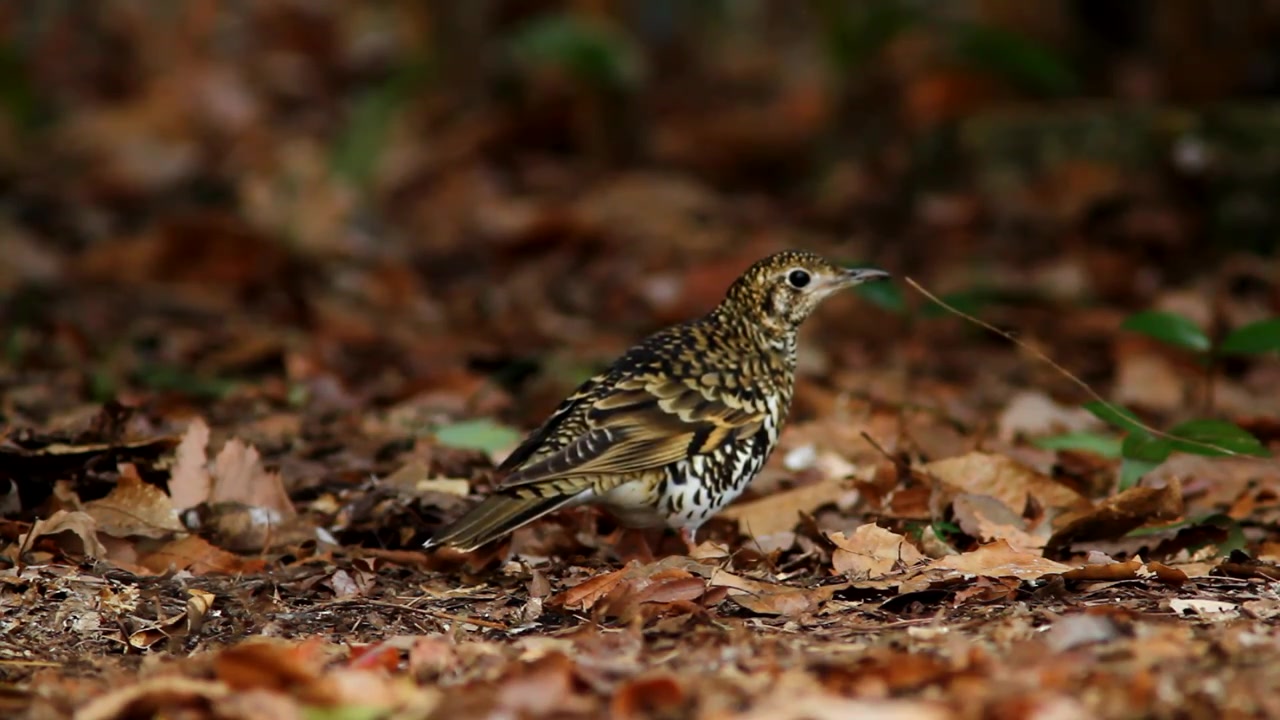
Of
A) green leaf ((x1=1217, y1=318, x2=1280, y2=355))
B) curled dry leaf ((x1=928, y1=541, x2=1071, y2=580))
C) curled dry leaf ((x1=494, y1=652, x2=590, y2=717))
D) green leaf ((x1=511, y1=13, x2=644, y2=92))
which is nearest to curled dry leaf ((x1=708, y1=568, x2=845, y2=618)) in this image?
curled dry leaf ((x1=928, y1=541, x2=1071, y2=580))

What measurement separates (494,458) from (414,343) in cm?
277

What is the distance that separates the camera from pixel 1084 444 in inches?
252

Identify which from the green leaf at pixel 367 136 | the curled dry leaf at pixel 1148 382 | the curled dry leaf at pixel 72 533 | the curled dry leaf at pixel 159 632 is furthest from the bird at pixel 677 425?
the green leaf at pixel 367 136

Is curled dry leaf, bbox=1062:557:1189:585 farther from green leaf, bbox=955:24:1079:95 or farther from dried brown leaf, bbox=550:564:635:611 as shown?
green leaf, bbox=955:24:1079:95

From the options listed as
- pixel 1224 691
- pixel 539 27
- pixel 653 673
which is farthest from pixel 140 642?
pixel 539 27

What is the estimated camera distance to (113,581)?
16.7 ft

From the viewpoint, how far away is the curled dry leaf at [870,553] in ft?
16.6

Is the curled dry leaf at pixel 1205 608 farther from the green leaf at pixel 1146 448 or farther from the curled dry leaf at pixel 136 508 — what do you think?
the curled dry leaf at pixel 136 508

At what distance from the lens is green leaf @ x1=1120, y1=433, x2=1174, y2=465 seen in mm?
5625

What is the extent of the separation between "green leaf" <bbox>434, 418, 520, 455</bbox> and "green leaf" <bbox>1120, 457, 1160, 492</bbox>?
2370 mm

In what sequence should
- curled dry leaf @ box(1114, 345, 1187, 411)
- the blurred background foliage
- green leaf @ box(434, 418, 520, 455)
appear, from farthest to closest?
the blurred background foliage < curled dry leaf @ box(1114, 345, 1187, 411) < green leaf @ box(434, 418, 520, 455)

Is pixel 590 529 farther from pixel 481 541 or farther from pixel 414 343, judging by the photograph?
pixel 414 343

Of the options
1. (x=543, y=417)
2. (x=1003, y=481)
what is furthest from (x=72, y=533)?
(x=1003, y=481)

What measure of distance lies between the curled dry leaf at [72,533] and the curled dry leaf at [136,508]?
0.21 metres
